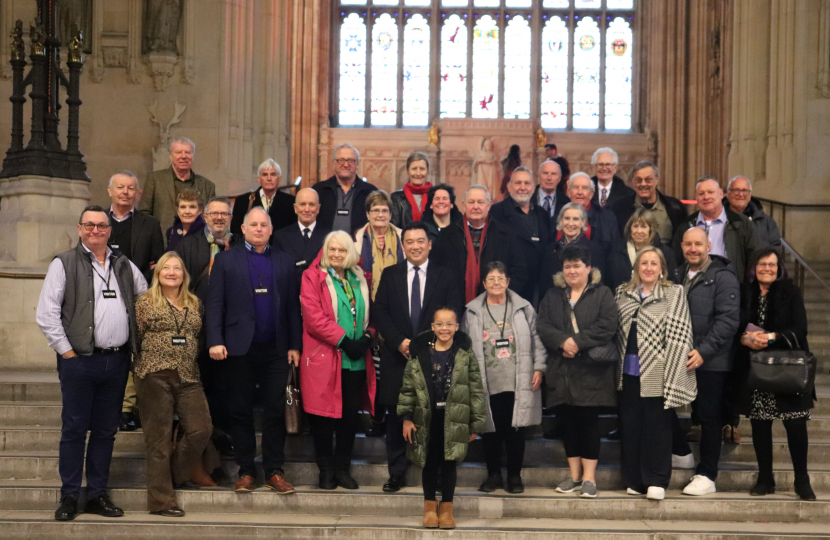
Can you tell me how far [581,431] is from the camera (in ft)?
20.6

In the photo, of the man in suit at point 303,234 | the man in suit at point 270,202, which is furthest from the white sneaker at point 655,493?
the man in suit at point 270,202

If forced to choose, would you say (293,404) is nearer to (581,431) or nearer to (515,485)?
(515,485)

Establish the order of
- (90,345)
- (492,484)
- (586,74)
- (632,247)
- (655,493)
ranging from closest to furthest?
(90,345), (655,493), (492,484), (632,247), (586,74)

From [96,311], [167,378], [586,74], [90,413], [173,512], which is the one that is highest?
[586,74]

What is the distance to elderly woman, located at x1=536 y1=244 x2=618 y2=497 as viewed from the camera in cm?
618

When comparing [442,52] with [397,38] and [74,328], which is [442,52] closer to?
[397,38]

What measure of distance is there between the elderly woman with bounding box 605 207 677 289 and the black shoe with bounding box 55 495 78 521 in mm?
3768

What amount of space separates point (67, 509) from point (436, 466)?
2213mm

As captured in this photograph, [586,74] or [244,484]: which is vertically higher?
[586,74]

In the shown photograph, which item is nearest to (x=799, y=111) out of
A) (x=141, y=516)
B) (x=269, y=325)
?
(x=269, y=325)

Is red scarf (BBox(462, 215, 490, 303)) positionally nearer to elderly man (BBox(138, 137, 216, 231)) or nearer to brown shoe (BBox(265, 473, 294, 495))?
brown shoe (BBox(265, 473, 294, 495))

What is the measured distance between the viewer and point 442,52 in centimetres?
2167

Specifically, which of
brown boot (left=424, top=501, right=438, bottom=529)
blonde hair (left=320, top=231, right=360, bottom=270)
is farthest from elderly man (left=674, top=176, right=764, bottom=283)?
brown boot (left=424, top=501, right=438, bottom=529)

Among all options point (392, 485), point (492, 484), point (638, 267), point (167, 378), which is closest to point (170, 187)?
point (167, 378)
